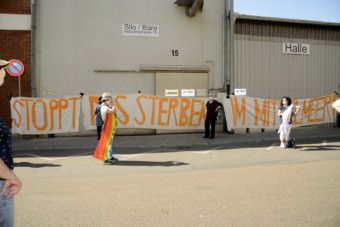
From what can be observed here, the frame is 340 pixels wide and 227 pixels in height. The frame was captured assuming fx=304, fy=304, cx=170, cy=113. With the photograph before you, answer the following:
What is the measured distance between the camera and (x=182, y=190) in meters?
5.36

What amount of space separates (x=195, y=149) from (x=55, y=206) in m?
6.17

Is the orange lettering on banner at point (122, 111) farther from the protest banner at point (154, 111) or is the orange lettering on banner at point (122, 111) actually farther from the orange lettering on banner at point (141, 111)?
the orange lettering on banner at point (141, 111)

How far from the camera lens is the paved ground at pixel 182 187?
412 cm


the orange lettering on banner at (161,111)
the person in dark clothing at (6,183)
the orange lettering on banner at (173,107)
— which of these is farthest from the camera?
the orange lettering on banner at (173,107)

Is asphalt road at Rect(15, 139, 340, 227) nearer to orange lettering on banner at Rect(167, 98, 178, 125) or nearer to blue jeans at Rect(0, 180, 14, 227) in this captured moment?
blue jeans at Rect(0, 180, 14, 227)

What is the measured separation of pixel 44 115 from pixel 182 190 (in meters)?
8.61

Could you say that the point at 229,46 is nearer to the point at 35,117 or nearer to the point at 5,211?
the point at 35,117

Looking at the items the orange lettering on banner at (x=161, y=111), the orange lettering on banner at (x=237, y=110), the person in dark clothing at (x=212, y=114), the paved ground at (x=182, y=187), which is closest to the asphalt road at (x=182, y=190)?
the paved ground at (x=182, y=187)

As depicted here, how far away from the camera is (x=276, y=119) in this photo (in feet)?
45.7

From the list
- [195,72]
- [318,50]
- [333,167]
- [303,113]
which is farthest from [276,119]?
[333,167]

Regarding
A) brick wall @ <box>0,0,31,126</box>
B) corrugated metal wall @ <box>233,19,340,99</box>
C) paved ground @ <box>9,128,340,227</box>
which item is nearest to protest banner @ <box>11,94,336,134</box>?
brick wall @ <box>0,0,31,126</box>

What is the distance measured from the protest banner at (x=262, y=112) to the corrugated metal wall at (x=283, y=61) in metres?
1.43

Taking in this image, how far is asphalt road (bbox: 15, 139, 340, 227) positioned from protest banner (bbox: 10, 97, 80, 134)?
326 cm

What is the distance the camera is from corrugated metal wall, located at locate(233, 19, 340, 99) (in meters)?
15.1
